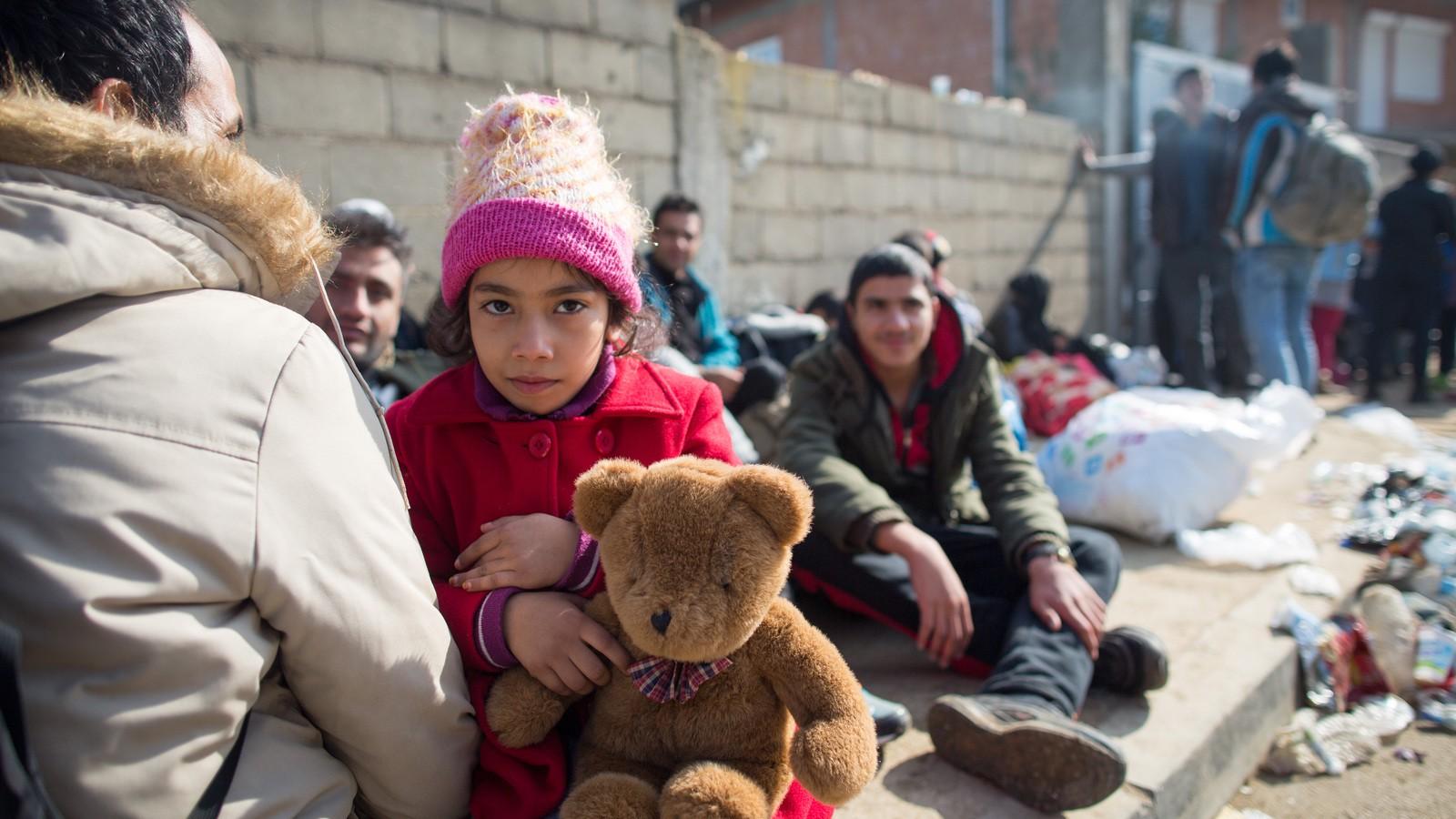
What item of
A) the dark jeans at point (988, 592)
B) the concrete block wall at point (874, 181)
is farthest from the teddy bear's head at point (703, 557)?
the concrete block wall at point (874, 181)

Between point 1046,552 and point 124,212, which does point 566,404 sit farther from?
point 1046,552

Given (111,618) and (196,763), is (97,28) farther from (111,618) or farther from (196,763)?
(196,763)

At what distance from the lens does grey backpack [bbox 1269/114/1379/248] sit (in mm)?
5953

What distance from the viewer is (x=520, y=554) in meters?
1.38

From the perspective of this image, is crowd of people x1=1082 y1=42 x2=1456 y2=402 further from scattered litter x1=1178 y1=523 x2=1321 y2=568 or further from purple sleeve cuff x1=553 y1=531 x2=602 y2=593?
purple sleeve cuff x1=553 y1=531 x2=602 y2=593

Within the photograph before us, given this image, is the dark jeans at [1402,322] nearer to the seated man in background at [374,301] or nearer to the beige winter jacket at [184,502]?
the seated man in background at [374,301]

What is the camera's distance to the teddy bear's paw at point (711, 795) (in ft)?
3.72

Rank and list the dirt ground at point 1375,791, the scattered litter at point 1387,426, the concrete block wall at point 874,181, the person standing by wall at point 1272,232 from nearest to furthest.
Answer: the dirt ground at point 1375,791 → the scattered litter at point 1387,426 → the concrete block wall at point 874,181 → the person standing by wall at point 1272,232

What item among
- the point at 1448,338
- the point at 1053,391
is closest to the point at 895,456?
the point at 1053,391

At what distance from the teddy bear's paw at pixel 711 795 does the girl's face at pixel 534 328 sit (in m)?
0.65

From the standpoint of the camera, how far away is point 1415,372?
7625 mm

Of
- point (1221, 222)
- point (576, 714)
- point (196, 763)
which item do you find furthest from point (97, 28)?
point (1221, 222)

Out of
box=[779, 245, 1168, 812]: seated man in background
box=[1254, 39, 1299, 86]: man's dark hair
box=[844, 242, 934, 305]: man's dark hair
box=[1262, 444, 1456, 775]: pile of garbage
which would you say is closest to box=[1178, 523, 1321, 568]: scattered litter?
box=[1262, 444, 1456, 775]: pile of garbage

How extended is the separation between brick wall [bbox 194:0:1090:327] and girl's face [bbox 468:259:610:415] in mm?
1393
